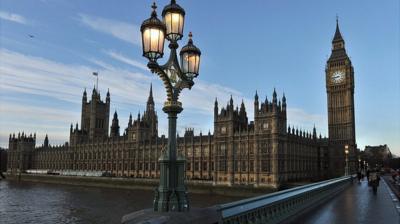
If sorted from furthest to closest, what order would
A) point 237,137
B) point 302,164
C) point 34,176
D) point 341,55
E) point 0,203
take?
point 34,176, point 341,55, point 302,164, point 237,137, point 0,203

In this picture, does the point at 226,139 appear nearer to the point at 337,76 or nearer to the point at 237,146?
the point at 237,146

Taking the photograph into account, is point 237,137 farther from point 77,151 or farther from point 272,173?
point 77,151

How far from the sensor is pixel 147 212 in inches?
312

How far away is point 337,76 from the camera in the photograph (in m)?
102

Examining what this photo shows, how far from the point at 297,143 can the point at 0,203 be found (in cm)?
5683

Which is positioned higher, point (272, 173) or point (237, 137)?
point (237, 137)

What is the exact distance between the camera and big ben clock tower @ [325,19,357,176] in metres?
94.8

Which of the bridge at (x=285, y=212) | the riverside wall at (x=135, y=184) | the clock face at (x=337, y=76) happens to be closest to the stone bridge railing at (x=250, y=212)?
the bridge at (x=285, y=212)

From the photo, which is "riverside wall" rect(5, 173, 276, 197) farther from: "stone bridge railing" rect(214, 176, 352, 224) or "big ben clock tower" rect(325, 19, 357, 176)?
"stone bridge railing" rect(214, 176, 352, 224)

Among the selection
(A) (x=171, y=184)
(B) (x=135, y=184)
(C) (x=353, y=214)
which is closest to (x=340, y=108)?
(B) (x=135, y=184)

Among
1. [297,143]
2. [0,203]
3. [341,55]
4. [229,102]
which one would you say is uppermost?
[341,55]

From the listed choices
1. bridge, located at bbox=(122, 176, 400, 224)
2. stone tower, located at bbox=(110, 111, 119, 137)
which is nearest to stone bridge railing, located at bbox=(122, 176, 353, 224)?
bridge, located at bbox=(122, 176, 400, 224)

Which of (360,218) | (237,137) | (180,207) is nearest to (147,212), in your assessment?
(180,207)

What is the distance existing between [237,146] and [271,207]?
2506 inches
